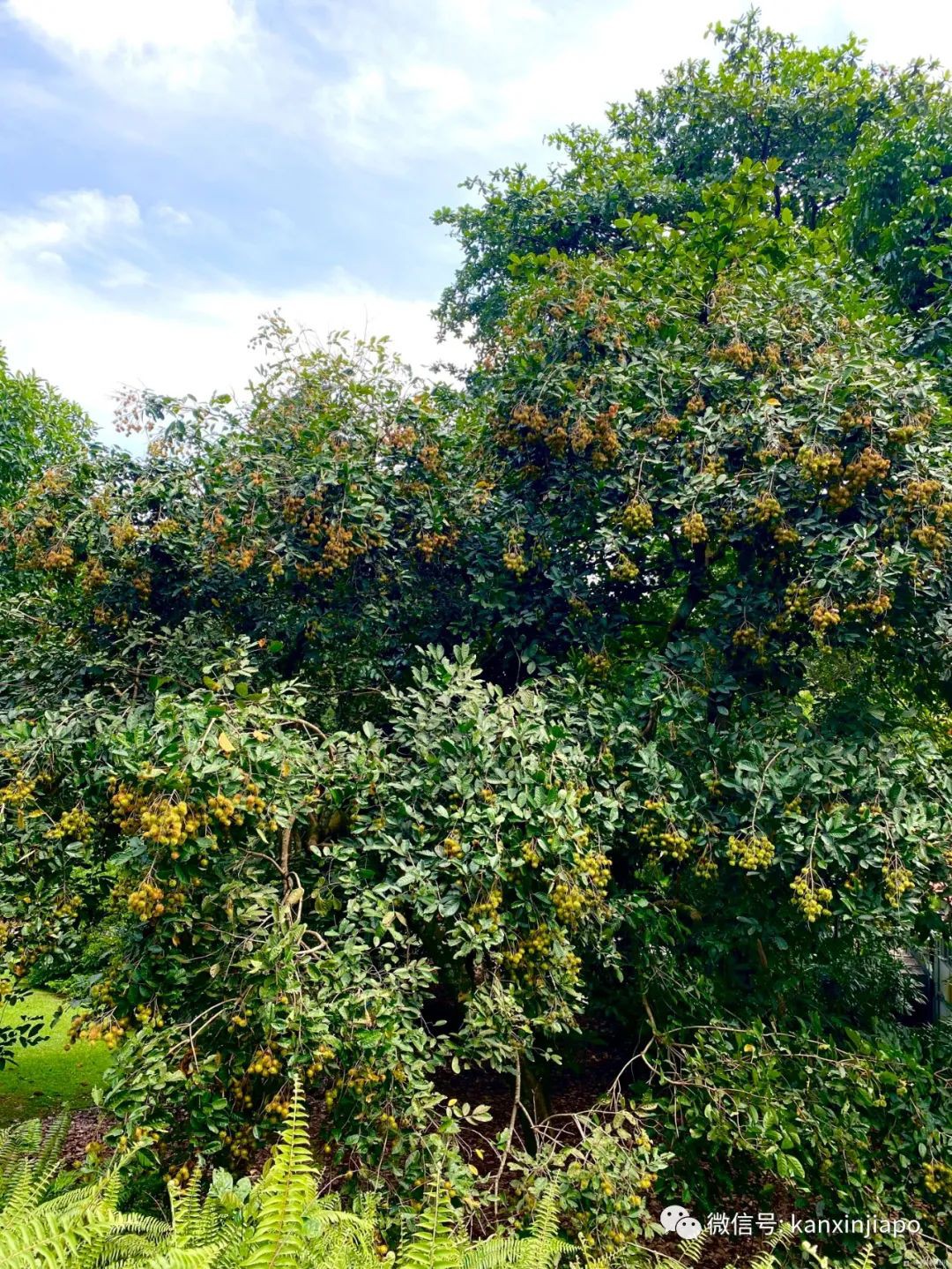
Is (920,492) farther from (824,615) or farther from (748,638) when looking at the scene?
(748,638)

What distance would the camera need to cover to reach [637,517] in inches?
161

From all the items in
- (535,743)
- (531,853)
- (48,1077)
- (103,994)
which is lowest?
(48,1077)

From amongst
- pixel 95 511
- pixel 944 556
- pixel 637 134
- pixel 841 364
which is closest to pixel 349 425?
pixel 95 511

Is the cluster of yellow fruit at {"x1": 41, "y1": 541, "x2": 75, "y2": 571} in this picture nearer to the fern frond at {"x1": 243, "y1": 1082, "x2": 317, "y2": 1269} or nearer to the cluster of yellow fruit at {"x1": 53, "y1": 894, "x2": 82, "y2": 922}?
the cluster of yellow fruit at {"x1": 53, "y1": 894, "x2": 82, "y2": 922}

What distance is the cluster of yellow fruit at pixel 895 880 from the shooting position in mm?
3422

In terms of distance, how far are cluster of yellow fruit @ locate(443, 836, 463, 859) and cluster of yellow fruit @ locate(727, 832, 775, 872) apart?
135cm

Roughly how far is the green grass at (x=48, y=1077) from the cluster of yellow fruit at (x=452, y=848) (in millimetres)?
3939

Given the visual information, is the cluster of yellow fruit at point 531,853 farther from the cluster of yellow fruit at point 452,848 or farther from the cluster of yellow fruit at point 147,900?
the cluster of yellow fruit at point 147,900

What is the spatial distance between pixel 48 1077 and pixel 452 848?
6144 mm

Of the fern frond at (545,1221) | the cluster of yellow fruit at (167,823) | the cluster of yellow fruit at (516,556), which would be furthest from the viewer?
the cluster of yellow fruit at (516,556)

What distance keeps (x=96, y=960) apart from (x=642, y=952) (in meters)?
2.65

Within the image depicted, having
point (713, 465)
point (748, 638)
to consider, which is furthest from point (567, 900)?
point (713, 465)

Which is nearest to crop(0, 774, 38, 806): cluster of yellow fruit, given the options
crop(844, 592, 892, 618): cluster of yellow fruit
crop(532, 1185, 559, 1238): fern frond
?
crop(532, 1185, 559, 1238): fern frond

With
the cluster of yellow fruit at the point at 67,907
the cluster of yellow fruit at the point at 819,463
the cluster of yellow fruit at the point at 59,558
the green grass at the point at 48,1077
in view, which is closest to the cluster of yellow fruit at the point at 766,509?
the cluster of yellow fruit at the point at 819,463
